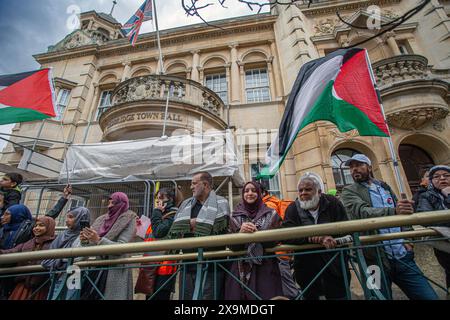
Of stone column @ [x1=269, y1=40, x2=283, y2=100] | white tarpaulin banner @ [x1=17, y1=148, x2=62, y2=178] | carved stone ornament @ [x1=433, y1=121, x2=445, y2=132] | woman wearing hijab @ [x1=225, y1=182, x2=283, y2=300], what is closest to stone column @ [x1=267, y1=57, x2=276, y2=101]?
stone column @ [x1=269, y1=40, x2=283, y2=100]

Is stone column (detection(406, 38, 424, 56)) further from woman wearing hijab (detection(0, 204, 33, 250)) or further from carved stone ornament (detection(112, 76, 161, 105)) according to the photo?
woman wearing hijab (detection(0, 204, 33, 250))

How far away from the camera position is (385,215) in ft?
6.55

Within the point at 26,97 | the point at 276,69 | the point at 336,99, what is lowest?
the point at 336,99

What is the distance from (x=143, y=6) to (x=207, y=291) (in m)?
10.7

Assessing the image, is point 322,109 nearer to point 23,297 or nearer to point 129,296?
point 129,296

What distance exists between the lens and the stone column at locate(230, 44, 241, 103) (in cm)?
945

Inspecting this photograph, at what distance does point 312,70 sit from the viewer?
3.05 m

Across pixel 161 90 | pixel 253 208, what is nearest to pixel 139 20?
pixel 161 90

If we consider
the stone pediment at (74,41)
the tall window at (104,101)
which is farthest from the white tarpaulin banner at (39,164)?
the stone pediment at (74,41)

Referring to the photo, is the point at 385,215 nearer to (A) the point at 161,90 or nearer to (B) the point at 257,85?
(A) the point at 161,90

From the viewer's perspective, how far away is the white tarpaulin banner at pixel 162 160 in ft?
18.3

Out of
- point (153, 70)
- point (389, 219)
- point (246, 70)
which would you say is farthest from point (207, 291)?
point (153, 70)

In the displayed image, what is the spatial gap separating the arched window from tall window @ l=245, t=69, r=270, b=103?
155 inches

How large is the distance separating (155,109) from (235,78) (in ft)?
14.8
